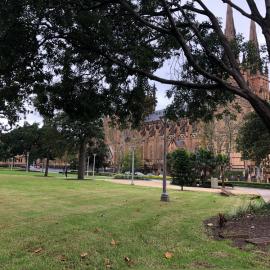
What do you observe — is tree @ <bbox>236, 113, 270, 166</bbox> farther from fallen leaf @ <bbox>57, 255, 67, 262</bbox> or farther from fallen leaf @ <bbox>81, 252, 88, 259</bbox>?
fallen leaf @ <bbox>57, 255, 67, 262</bbox>

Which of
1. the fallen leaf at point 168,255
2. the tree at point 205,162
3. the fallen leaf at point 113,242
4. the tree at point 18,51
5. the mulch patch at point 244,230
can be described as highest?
the tree at point 18,51

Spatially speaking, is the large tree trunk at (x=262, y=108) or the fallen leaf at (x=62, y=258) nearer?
the fallen leaf at (x=62, y=258)

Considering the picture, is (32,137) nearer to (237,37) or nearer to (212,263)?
(237,37)

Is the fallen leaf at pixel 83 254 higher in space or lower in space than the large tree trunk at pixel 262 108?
lower

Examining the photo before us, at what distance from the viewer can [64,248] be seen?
909 centimetres

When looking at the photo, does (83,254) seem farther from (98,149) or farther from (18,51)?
(98,149)

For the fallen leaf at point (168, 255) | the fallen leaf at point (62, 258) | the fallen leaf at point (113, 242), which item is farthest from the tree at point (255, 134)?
the fallen leaf at point (62, 258)

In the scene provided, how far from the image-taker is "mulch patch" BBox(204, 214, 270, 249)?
33.7 feet

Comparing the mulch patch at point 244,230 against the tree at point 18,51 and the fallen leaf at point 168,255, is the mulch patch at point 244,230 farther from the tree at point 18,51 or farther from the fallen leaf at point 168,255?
the tree at point 18,51

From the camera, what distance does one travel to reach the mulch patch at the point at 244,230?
33.7ft

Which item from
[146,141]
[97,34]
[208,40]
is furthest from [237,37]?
[146,141]

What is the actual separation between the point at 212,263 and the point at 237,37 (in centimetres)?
916

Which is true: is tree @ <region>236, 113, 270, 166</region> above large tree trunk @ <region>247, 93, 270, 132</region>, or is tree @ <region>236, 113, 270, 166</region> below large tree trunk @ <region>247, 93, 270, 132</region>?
above

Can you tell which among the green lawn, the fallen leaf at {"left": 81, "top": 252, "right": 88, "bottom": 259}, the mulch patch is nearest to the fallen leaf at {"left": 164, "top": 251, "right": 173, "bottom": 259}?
the green lawn
